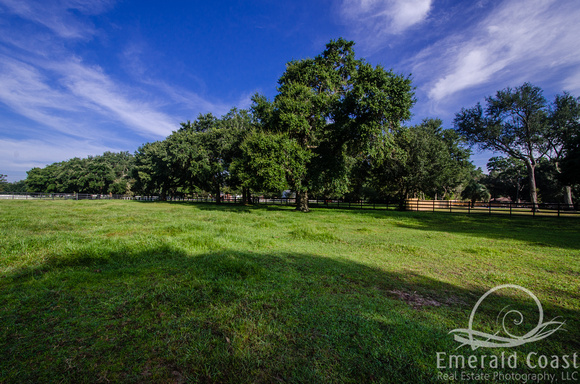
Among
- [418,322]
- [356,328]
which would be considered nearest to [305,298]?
[356,328]

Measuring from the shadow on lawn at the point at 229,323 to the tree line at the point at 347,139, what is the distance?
642 inches

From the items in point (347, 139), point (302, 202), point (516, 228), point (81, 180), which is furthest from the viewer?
point (81, 180)

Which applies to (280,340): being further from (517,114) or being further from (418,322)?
(517,114)

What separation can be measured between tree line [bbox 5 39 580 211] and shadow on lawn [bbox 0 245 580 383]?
1630 cm

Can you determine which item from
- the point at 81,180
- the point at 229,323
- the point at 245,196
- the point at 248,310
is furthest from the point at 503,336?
the point at 81,180

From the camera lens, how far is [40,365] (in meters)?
2.36

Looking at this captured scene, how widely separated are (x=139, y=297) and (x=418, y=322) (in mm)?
4459

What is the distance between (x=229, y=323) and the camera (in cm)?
322

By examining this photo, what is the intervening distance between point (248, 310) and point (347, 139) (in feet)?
74.6

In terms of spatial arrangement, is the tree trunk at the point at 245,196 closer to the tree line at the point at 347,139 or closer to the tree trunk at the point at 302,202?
the tree line at the point at 347,139

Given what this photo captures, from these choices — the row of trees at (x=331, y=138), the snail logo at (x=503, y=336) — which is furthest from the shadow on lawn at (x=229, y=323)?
the row of trees at (x=331, y=138)

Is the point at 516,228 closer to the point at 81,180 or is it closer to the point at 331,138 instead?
the point at 331,138

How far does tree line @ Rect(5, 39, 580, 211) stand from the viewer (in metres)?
21.5

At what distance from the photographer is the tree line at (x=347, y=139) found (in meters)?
21.5
